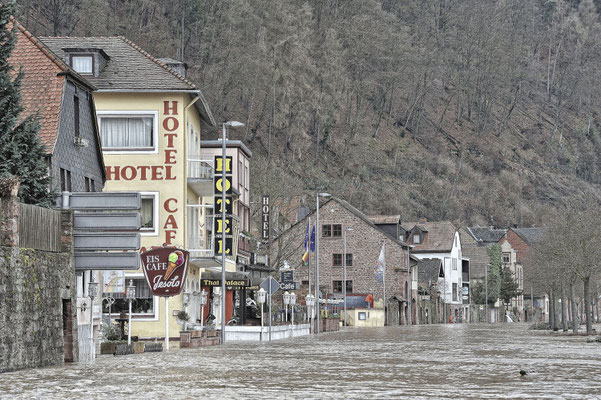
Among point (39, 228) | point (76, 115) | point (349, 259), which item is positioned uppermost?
point (76, 115)

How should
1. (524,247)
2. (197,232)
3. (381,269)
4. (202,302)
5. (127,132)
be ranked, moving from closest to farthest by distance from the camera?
(127,132) → (202,302) → (197,232) → (381,269) → (524,247)

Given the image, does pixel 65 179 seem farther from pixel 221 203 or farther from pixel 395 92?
pixel 395 92

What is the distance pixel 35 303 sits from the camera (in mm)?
22625

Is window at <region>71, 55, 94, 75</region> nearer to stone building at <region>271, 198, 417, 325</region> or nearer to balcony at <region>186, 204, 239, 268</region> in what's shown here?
balcony at <region>186, 204, 239, 268</region>

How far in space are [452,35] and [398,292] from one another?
252 ft

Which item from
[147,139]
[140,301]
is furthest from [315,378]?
[147,139]

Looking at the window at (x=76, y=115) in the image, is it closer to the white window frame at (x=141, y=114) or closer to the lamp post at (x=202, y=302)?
the white window frame at (x=141, y=114)

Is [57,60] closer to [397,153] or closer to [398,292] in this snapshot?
[398,292]

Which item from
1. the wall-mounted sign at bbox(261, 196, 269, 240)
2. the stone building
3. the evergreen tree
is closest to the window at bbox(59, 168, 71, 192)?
the evergreen tree

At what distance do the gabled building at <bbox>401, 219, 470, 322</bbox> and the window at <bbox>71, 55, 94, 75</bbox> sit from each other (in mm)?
71640

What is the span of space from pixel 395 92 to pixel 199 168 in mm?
95706

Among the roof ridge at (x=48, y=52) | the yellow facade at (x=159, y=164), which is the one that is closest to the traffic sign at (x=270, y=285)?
the yellow facade at (x=159, y=164)

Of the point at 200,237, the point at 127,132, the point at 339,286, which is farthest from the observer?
the point at 339,286

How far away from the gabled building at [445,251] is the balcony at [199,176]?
66196mm
